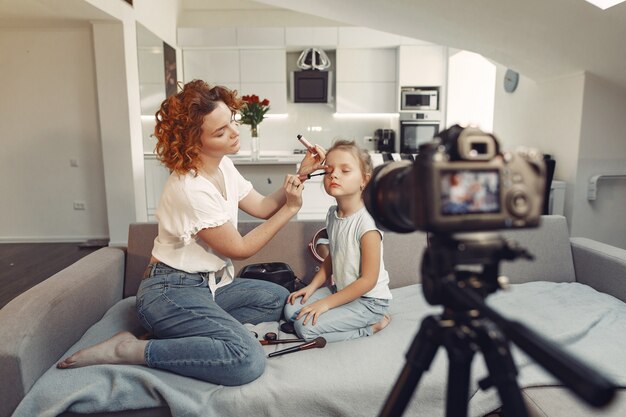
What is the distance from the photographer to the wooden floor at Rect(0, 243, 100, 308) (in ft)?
10.9

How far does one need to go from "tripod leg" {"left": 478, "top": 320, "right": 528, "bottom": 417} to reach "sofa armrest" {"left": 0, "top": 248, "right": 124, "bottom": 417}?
117 cm

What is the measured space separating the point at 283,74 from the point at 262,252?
407 cm

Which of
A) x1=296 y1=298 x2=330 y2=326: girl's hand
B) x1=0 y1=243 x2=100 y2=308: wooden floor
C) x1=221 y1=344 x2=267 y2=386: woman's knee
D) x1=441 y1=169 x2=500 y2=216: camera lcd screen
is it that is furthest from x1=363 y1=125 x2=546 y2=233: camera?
x1=0 y1=243 x2=100 y2=308: wooden floor

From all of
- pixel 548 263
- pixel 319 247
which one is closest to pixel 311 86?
pixel 319 247

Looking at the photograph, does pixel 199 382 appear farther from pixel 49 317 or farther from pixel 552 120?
pixel 552 120

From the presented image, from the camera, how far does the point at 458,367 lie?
63cm

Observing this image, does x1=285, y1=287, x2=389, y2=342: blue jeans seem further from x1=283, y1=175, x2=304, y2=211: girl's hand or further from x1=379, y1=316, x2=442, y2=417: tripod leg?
x1=379, y1=316, x2=442, y2=417: tripod leg

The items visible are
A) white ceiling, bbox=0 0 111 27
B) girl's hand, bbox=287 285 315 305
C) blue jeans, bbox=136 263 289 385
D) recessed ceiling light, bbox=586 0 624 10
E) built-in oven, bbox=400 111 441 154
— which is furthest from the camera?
built-in oven, bbox=400 111 441 154

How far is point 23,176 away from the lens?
4598 mm

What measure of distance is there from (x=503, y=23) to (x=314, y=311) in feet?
7.73

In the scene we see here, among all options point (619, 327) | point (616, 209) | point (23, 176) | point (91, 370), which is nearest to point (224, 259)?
point (91, 370)

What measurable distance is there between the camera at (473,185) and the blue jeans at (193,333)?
882mm

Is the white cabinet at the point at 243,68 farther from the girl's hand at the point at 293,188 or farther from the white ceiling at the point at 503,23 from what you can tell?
the girl's hand at the point at 293,188

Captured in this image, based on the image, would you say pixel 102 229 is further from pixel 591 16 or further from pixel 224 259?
pixel 591 16
